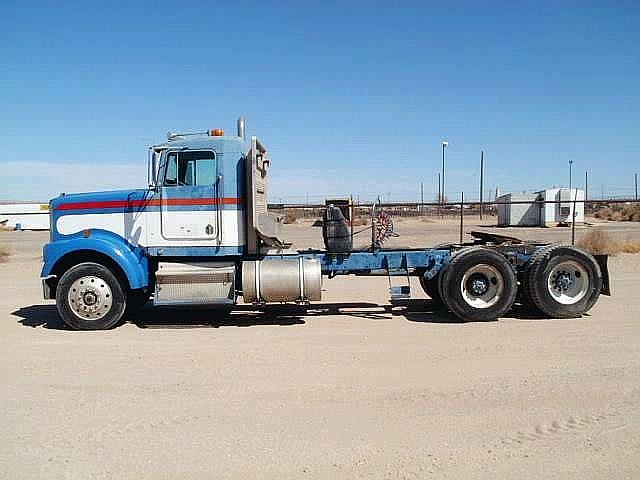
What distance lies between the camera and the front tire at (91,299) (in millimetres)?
8617

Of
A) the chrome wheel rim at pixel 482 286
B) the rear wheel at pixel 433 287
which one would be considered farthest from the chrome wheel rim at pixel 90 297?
the chrome wheel rim at pixel 482 286

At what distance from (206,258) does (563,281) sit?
6.00 meters

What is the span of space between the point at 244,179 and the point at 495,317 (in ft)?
15.2

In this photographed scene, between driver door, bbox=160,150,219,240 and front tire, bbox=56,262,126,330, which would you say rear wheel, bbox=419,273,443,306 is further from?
front tire, bbox=56,262,126,330

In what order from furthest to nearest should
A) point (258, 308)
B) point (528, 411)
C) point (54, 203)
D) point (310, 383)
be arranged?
point (258, 308), point (54, 203), point (310, 383), point (528, 411)

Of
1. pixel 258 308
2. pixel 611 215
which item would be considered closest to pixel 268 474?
pixel 258 308

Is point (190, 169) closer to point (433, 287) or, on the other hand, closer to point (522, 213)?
Answer: point (433, 287)

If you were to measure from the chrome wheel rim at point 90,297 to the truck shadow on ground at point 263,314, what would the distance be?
0.54 meters

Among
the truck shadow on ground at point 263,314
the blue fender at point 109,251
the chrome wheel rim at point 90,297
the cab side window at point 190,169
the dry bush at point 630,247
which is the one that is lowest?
the truck shadow on ground at point 263,314

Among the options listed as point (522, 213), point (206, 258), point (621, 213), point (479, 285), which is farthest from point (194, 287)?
point (621, 213)

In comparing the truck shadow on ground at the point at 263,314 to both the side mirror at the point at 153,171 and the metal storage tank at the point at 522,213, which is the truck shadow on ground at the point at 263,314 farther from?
the metal storage tank at the point at 522,213

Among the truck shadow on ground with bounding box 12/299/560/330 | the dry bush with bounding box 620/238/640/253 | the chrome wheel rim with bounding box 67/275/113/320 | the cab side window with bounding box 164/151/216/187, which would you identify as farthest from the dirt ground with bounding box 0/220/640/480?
the dry bush with bounding box 620/238/640/253

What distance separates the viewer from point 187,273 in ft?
28.8

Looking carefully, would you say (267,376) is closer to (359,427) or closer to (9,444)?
(359,427)
